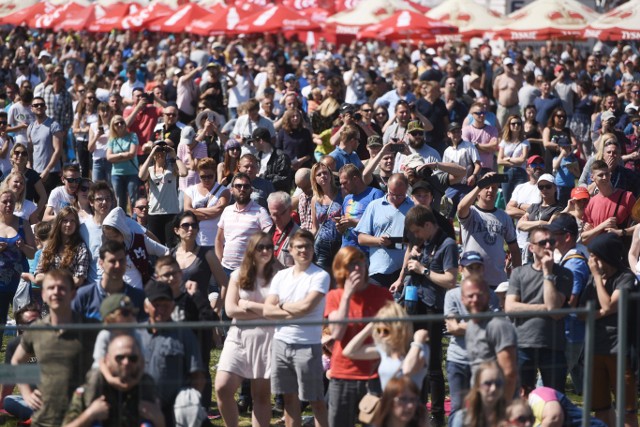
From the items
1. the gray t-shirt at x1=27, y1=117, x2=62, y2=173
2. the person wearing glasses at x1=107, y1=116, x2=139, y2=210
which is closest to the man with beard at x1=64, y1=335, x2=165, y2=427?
the person wearing glasses at x1=107, y1=116, x2=139, y2=210

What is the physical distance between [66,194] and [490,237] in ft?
13.6

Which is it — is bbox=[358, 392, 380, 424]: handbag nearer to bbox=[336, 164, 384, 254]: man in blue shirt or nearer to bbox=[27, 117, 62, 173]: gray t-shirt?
bbox=[336, 164, 384, 254]: man in blue shirt

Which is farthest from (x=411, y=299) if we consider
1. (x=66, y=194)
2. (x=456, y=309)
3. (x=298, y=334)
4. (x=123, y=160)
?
(x=123, y=160)

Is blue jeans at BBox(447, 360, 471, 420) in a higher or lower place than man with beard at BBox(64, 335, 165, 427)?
lower

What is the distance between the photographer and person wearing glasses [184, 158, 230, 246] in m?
11.3

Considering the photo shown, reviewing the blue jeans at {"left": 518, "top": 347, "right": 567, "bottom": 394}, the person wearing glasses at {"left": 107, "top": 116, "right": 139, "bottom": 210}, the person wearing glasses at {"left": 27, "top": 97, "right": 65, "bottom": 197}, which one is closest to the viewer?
the blue jeans at {"left": 518, "top": 347, "right": 567, "bottom": 394}

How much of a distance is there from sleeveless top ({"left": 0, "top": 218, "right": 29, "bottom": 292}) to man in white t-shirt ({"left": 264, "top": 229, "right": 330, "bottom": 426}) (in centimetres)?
281

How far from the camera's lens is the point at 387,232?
32.1ft

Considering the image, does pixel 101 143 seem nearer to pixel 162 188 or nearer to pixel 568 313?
pixel 162 188

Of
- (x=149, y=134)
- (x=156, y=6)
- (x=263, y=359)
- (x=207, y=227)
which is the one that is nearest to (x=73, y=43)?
(x=156, y=6)

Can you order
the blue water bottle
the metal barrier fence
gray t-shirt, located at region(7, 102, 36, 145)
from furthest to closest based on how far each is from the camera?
gray t-shirt, located at region(7, 102, 36, 145) → the blue water bottle → the metal barrier fence

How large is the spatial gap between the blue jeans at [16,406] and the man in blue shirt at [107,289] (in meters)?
0.98

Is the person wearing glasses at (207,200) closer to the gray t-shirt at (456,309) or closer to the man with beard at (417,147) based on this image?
the man with beard at (417,147)

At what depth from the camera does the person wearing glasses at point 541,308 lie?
6.88m
